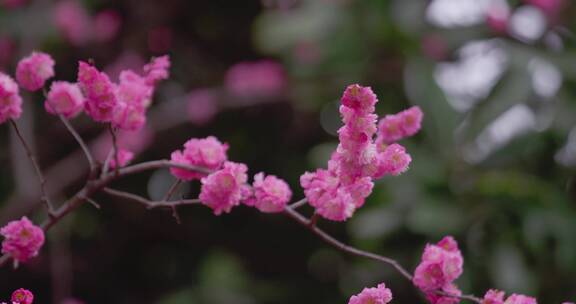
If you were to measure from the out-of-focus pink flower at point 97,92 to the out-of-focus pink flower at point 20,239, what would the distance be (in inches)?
4.5

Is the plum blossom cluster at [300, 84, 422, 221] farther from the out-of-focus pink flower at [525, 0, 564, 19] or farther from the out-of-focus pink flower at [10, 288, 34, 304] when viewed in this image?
the out-of-focus pink flower at [525, 0, 564, 19]

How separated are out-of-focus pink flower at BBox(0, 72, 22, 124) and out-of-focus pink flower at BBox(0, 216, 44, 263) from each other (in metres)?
0.10

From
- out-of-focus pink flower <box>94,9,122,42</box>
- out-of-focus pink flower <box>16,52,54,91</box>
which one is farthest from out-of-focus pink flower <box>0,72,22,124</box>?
out-of-focus pink flower <box>94,9,122,42</box>

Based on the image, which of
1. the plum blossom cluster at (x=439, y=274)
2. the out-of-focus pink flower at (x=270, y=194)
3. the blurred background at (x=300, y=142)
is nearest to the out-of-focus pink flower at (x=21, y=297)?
the out-of-focus pink flower at (x=270, y=194)

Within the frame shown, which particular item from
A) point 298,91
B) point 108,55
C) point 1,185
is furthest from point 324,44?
point 1,185

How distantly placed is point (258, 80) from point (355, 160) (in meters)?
1.68

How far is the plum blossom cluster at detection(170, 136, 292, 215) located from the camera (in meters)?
0.65

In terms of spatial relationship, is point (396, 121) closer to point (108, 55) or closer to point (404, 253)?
point (404, 253)

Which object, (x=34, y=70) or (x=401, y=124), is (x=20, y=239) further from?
(x=401, y=124)

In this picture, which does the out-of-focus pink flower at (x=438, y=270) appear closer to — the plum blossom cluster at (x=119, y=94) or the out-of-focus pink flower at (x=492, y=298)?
the out-of-focus pink flower at (x=492, y=298)

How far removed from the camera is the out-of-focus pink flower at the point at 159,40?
2410mm

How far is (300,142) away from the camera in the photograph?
2.26 metres

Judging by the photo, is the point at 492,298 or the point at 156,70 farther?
the point at 156,70

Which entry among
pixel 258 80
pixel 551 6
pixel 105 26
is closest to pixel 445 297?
pixel 551 6
